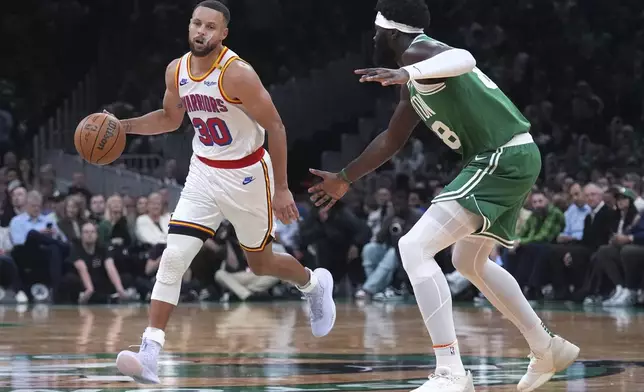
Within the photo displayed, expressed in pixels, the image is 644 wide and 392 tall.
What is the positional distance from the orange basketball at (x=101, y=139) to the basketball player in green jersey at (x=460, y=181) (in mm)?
1667

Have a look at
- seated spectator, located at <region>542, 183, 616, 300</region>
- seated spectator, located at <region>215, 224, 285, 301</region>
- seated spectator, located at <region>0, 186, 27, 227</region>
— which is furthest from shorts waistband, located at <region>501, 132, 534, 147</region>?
seated spectator, located at <region>0, 186, 27, 227</region>

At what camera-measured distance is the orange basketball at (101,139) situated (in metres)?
6.80

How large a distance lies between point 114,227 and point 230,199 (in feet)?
26.1

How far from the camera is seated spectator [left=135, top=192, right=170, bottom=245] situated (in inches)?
565

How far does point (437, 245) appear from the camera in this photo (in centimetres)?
547

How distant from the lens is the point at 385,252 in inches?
579

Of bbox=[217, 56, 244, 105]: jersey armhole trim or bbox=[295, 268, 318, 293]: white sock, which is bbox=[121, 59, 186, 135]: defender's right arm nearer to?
bbox=[217, 56, 244, 105]: jersey armhole trim

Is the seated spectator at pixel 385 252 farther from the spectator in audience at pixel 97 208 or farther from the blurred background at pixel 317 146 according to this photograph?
the spectator in audience at pixel 97 208

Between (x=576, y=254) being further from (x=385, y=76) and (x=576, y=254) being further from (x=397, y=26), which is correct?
(x=385, y=76)

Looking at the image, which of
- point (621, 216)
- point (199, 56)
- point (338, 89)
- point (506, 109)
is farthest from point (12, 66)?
point (506, 109)

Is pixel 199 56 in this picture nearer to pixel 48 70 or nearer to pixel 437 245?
pixel 437 245

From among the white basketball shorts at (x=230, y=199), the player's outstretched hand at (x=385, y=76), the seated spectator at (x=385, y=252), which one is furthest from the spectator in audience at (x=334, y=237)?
the player's outstretched hand at (x=385, y=76)

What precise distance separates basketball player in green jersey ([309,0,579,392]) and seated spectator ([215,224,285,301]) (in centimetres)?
845

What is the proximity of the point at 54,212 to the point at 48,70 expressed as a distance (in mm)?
6735
